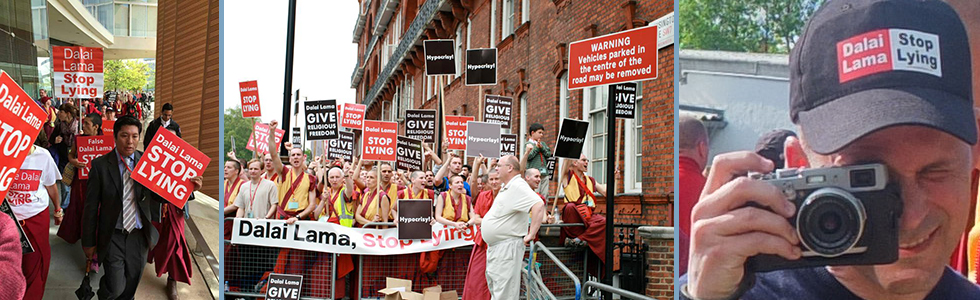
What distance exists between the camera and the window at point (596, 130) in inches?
581

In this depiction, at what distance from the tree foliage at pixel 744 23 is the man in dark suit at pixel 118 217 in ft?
14.6

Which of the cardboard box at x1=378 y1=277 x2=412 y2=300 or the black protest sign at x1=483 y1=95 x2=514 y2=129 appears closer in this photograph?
the cardboard box at x1=378 y1=277 x2=412 y2=300

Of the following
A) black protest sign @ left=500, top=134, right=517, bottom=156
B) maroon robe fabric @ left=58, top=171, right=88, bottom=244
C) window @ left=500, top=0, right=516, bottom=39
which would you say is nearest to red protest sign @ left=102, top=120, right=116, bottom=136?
maroon robe fabric @ left=58, top=171, right=88, bottom=244

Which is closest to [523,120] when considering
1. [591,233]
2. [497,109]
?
[497,109]

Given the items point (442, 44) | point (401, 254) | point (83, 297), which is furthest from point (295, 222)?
point (442, 44)

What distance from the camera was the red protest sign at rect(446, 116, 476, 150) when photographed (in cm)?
1277

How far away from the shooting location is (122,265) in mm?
7703

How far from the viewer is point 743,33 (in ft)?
21.7

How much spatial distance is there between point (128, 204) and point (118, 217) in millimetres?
143

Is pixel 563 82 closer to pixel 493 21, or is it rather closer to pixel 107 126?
pixel 493 21

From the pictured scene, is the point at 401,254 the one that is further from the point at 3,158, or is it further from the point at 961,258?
the point at 961,258

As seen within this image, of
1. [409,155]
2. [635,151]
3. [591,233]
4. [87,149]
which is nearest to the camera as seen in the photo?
[87,149]

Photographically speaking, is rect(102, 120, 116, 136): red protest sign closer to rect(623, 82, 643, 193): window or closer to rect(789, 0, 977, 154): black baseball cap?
rect(623, 82, 643, 193): window

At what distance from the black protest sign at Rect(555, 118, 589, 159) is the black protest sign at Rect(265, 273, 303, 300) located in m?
3.41
